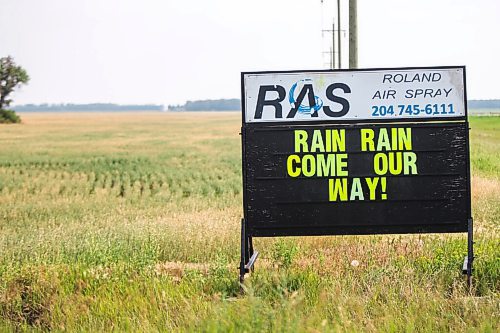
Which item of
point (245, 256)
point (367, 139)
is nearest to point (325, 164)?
point (367, 139)

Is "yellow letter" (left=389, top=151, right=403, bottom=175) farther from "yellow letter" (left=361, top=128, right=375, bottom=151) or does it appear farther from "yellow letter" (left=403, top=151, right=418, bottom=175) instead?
"yellow letter" (left=361, top=128, right=375, bottom=151)

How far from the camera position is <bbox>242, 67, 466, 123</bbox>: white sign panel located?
10414 millimetres

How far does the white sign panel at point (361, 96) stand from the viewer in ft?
34.2

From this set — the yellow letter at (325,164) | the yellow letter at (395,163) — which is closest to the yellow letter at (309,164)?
the yellow letter at (325,164)

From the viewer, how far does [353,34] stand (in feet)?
53.1

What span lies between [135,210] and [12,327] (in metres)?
12.6

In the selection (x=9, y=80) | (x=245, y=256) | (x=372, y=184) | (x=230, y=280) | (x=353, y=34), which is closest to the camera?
(x=230, y=280)

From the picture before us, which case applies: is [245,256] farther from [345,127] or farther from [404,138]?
[404,138]

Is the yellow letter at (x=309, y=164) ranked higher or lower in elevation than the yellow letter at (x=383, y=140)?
lower

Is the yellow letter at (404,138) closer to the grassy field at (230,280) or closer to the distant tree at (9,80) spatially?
the grassy field at (230,280)

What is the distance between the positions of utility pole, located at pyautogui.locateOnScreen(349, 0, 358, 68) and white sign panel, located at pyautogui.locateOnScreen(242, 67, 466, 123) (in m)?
5.52

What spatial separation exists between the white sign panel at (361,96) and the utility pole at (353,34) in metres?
5.52

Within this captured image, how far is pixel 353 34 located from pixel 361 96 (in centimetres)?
598

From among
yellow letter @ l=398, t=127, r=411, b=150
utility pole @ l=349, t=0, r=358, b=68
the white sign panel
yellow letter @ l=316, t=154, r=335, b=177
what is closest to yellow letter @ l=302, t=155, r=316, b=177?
yellow letter @ l=316, t=154, r=335, b=177
